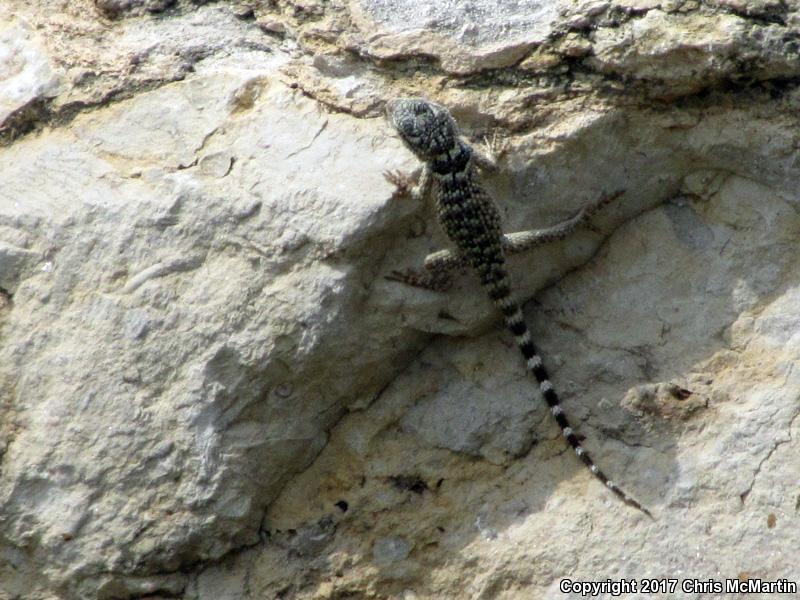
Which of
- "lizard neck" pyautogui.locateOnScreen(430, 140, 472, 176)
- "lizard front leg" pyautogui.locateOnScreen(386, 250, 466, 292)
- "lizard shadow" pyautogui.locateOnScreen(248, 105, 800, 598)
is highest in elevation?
"lizard neck" pyautogui.locateOnScreen(430, 140, 472, 176)

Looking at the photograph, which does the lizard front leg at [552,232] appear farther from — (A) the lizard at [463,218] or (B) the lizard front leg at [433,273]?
(B) the lizard front leg at [433,273]

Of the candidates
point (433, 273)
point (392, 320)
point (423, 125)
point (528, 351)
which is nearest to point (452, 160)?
point (423, 125)

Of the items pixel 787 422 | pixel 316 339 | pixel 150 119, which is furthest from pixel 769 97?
pixel 150 119

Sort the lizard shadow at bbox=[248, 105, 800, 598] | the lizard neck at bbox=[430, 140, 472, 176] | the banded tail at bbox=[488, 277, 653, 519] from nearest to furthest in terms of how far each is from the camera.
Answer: the lizard shadow at bbox=[248, 105, 800, 598] → the banded tail at bbox=[488, 277, 653, 519] → the lizard neck at bbox=[430, 140, 472, 176]

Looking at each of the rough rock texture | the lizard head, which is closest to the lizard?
the lizard head

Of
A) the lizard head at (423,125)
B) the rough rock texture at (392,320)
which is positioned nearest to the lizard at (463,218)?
the lizard head at (423,125)

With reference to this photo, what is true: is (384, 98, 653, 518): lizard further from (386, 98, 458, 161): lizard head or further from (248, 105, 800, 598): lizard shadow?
(248, 105, 800, 598): lizard shadow

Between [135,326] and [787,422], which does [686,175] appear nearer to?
[787,422]
